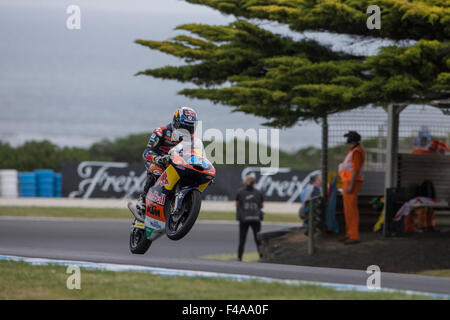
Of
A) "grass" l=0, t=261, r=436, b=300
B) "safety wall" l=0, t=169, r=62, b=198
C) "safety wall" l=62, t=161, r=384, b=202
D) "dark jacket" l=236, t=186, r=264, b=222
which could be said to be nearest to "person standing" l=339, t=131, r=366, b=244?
"dark jacket" l=236, t=186, r=264, b=222

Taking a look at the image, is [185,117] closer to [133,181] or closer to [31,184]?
[133,181]

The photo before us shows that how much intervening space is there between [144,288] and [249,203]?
645cm

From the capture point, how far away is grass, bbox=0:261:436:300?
773cm

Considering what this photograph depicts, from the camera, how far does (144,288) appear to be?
26.8 ft

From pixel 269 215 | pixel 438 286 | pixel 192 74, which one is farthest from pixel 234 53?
pixel 269 215

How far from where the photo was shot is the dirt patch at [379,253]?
13203mm

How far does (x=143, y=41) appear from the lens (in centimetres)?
961

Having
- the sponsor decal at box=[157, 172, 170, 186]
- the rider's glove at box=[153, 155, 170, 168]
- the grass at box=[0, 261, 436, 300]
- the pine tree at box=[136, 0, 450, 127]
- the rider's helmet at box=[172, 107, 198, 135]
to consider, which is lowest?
the grass at box=[0, 261, 436, 300]

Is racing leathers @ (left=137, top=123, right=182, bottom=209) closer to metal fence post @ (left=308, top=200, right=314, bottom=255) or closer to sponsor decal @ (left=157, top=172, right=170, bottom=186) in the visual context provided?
sponsor decal @ (left=157, top=172, right=170, bottom=186)

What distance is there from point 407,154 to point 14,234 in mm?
12662

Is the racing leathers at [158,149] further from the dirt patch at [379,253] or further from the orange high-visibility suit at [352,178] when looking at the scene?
the dirt patch at [379,253]

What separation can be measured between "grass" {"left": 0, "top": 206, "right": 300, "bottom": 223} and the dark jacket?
13.7 m

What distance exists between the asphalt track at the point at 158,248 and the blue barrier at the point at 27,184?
6415 millimetres

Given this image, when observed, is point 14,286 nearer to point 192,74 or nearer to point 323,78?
point 192,74
